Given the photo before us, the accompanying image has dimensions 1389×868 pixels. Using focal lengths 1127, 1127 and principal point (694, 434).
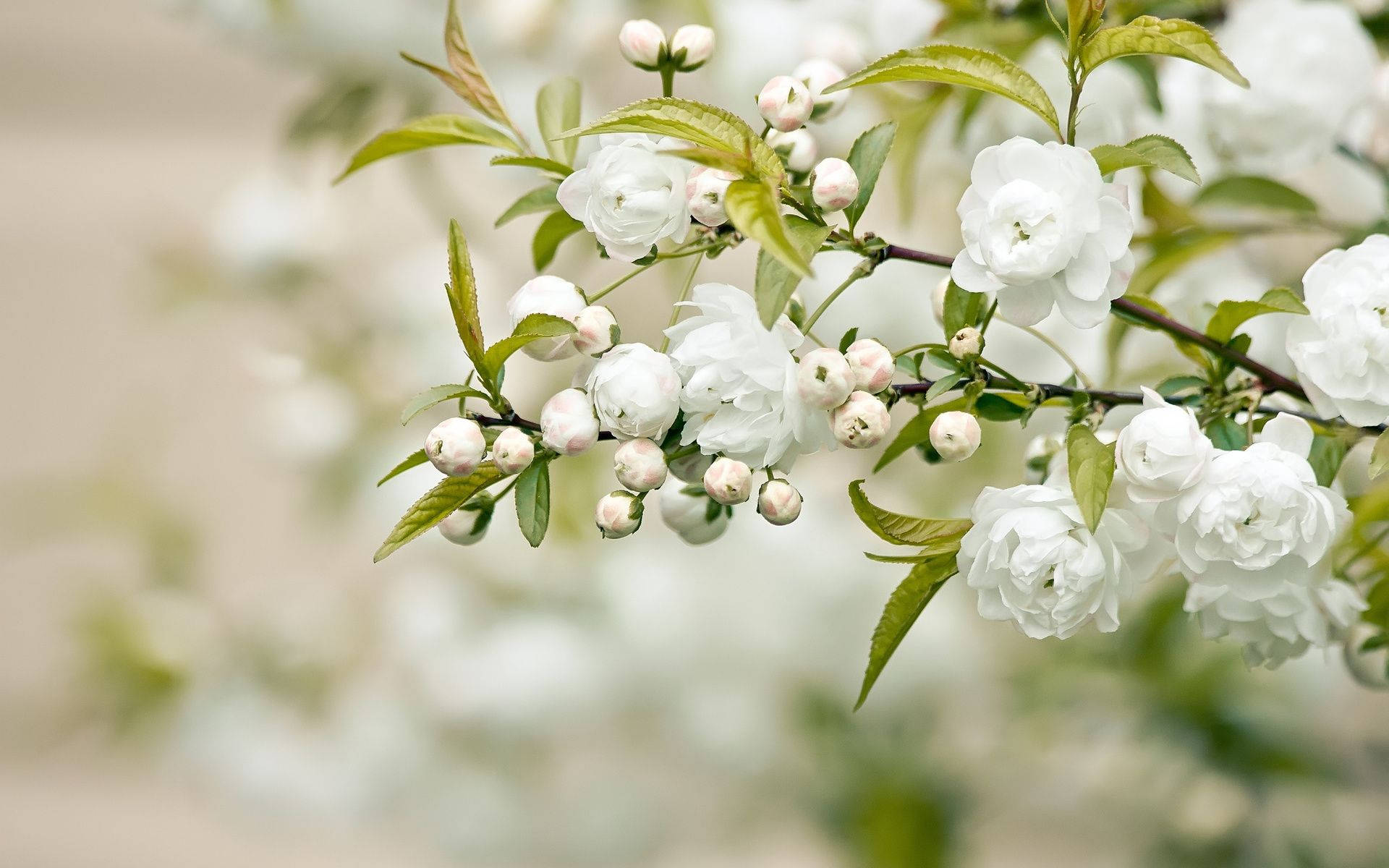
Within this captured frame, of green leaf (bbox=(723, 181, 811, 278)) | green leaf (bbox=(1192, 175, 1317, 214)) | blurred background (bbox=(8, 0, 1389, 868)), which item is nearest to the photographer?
green leaf (bbox=(723, 181, 811, 278))

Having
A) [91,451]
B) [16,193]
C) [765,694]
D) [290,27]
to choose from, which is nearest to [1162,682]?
[765,694]

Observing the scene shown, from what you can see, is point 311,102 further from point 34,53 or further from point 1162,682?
point 34,53

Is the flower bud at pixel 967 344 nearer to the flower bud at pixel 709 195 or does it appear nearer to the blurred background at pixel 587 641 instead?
the flower bud at pixel 709 195

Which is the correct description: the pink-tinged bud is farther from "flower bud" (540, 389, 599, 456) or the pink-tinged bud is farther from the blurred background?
the blurred background

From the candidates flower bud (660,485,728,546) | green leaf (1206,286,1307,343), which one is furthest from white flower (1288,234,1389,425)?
flower bud (660,485,728,546)

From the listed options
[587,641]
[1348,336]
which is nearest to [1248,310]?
[1348,336]
